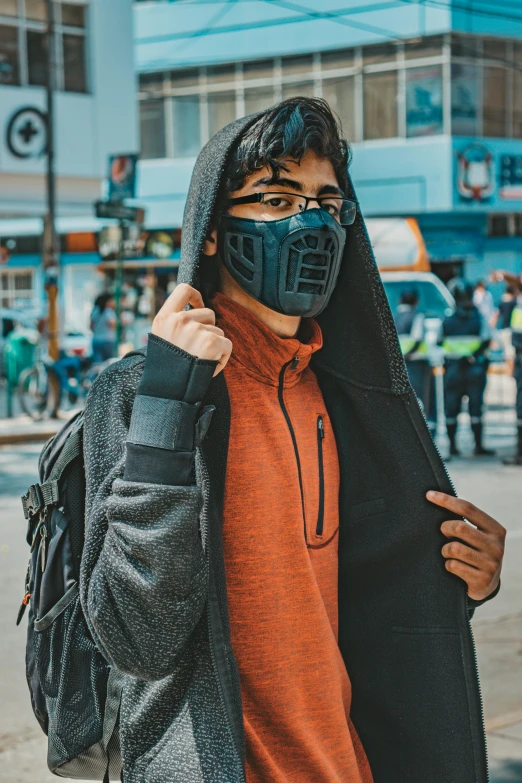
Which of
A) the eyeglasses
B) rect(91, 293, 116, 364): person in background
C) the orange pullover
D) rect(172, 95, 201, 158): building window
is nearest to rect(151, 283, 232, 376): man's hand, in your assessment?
the orange pullover

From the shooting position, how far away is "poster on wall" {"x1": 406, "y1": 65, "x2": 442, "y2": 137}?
3108cm

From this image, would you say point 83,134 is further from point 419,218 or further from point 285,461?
point 285,461

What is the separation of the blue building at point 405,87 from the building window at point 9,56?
9799 mm

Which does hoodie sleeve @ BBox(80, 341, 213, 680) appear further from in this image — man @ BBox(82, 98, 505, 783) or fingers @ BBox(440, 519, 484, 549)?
fingers @ BBox(440, 519, 484, 549)

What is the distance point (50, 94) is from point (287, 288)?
62.8 feet

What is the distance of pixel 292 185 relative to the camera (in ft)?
6.64

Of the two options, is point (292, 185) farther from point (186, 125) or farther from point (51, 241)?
point (186, 125)

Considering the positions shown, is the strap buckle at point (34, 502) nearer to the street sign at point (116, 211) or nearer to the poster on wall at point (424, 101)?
the street sign at point (116, 211)

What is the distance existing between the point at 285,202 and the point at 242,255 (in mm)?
124

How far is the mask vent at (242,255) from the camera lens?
202 cm

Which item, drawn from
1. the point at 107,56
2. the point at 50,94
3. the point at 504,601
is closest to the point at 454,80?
the point at 107,56

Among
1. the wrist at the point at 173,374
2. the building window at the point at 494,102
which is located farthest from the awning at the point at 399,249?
the wrist at the point at 173,374

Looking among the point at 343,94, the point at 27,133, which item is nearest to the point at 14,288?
the point at 343,94

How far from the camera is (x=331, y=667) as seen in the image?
6.35 feet
